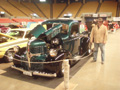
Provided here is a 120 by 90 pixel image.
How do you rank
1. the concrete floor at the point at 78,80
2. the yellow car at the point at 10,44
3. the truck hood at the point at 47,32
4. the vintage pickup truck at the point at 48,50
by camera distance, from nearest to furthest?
the concrete floor at the point at 78,80
the vintage pickup truck at the point at 48,50
the truck hood at the point at 47,32
the yellow car at the point at 10,44

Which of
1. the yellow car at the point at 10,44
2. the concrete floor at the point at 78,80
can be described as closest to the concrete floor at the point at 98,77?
the concrete floor at the point at 78,80

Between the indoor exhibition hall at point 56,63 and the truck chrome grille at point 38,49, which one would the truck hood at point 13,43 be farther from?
the truck chrome grille at point 38,49

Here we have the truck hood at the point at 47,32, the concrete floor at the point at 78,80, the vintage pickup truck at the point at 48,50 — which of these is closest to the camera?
the concrete floor at the point at 78,80

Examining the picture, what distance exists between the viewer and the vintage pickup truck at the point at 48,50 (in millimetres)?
3656

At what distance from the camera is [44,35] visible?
13.8ft

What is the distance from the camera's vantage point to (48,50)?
165 inches

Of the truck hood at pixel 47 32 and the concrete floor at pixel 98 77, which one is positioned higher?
the truck hood at pixel 47 32

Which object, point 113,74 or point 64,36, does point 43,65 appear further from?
point 113,74

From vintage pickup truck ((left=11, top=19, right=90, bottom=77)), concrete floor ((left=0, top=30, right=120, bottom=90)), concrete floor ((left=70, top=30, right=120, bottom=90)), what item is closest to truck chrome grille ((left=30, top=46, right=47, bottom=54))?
vintage pickup truck ((left=11, top=19, right=90, bottom=77))

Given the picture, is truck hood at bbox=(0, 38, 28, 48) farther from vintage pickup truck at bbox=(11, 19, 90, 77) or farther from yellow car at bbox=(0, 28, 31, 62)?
vintage pickup truck at bbox=(11, 19, 90, 77)

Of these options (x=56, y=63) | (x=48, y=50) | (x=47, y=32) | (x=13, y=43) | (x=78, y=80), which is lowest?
(x=78, y=80)

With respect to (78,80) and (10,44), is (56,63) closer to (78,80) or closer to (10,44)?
(78,80)

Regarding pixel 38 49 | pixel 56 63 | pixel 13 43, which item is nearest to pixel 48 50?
pixel 38 49

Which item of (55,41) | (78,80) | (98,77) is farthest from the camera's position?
(55,41)
